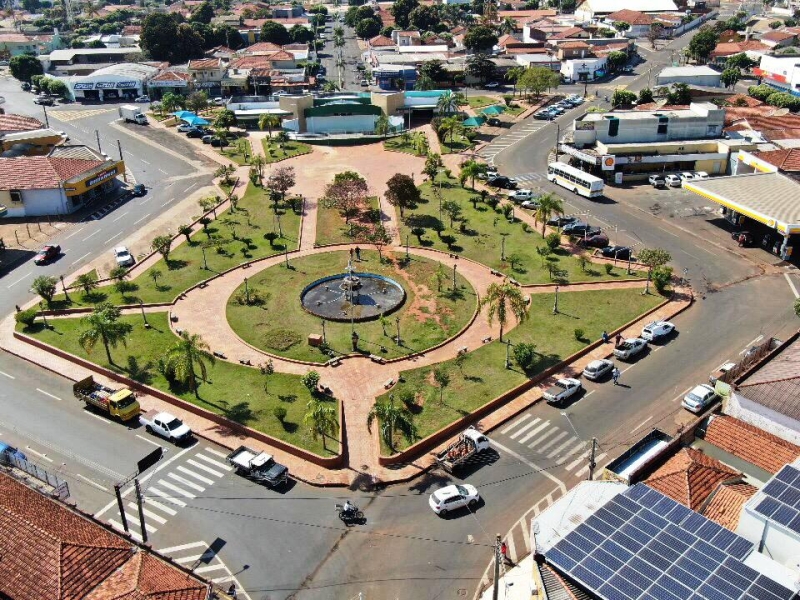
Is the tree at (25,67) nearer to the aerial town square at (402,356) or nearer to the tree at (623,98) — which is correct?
the aerial town square at (402,356)

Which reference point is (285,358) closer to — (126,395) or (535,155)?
(126,395)

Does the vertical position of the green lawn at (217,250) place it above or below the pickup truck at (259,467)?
above

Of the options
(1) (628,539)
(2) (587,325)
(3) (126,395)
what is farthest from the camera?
(2) (587,325)

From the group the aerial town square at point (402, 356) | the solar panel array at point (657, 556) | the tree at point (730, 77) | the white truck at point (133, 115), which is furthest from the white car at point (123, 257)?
the tree at point (730, 77)

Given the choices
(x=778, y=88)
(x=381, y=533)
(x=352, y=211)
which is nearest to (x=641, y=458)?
(x=381, y=533)

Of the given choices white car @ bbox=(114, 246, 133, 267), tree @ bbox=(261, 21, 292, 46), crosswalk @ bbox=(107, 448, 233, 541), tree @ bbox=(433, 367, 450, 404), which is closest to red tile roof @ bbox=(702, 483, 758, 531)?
tree @ bbox=(433, 367, 450, 404)
